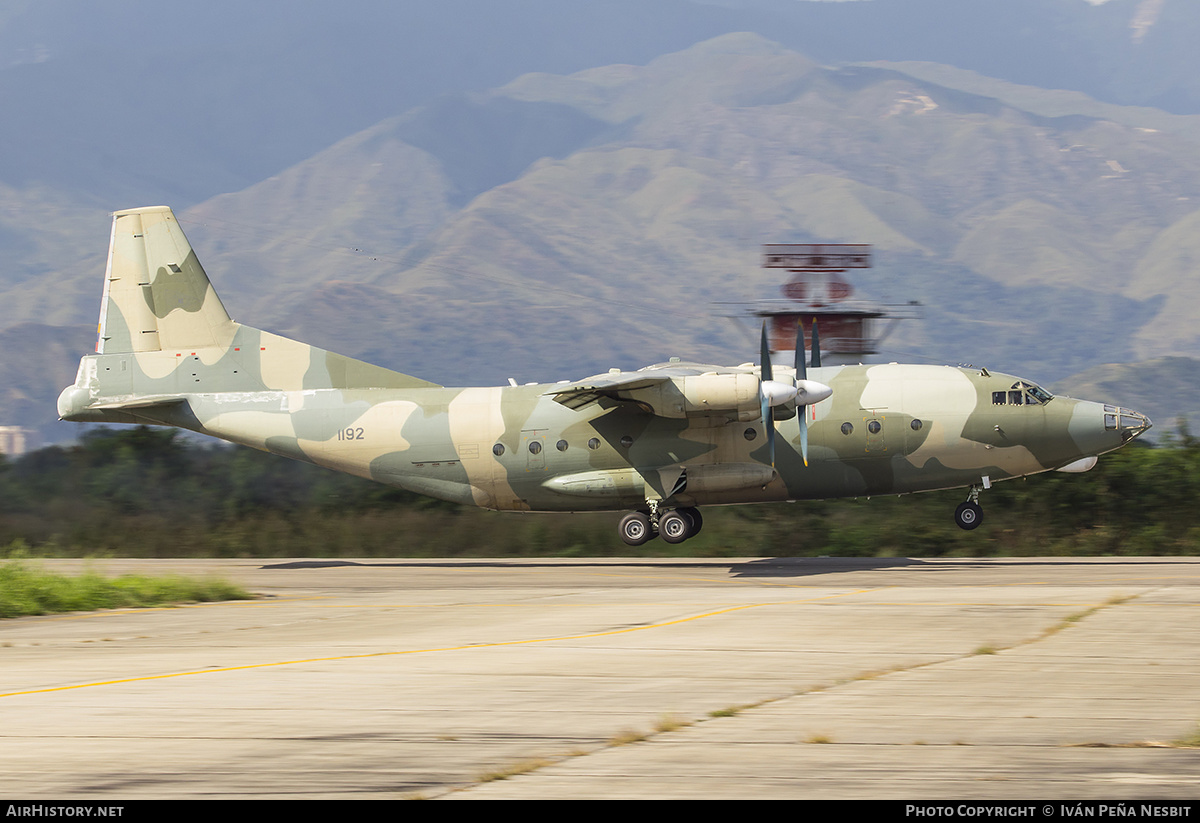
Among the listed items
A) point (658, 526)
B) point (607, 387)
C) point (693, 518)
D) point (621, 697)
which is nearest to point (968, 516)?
point (693, 518)

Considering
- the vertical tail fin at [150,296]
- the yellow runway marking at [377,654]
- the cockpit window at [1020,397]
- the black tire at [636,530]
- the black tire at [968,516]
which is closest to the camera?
the yellow runway marking at [377,654]

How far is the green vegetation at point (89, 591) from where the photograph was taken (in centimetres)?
1698

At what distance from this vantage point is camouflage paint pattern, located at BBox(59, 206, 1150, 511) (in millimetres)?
24609

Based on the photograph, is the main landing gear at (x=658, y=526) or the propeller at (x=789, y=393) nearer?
the propeller at (x=789, y=393)

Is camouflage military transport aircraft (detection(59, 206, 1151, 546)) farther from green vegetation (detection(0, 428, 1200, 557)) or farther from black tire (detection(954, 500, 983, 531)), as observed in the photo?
green vegetation (detection(0, 428, 1200, 557))

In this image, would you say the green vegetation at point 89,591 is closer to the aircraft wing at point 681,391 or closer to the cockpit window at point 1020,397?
the aircraft wing at point 681,391

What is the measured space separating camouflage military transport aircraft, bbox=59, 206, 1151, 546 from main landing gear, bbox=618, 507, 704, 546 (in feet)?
0.14

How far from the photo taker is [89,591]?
1791cm

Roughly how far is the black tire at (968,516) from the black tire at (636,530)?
6.23m

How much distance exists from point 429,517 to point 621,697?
19833 millimetres

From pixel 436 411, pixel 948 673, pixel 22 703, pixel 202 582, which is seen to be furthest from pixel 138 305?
pixel 948 673

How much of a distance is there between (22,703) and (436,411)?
55.3 ft

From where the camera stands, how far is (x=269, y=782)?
6.87 meters

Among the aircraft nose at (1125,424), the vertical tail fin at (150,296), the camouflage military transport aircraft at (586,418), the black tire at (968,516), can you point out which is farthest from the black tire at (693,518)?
the vertical tail fin at (150,296)
